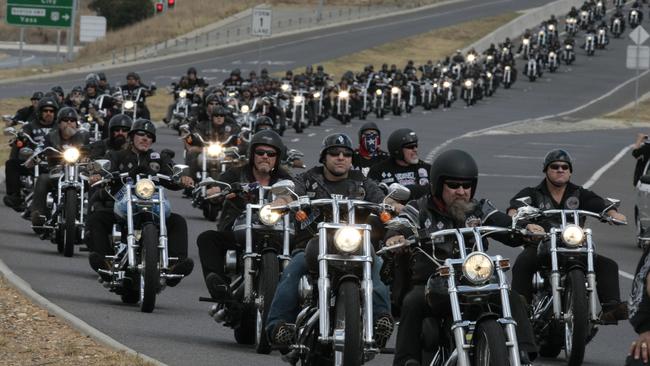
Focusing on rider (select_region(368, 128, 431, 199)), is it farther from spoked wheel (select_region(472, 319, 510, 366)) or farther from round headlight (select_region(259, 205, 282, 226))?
spoked wheel (select_region(472, 319, 510, 366))

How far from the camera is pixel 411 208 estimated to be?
1034 centimetres

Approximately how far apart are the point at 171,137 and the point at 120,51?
49.5m

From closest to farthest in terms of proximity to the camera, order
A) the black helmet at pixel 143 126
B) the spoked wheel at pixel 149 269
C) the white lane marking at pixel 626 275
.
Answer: the spoked wheel at pixel 149 269 → the black helmet at pixel 143 126 → the white lane marking at pixel 626 275

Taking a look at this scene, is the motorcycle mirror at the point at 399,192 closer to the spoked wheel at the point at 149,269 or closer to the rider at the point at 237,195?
the rider at the point at 237,195

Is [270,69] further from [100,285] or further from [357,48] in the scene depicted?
[100,285]

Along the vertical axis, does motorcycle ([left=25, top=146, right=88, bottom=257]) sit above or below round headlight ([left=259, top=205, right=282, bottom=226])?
below

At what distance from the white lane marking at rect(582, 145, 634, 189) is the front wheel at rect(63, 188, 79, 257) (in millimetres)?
15505

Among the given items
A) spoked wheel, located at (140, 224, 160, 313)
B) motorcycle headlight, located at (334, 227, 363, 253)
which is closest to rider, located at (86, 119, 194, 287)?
spoked wheel, located at (140, 224, 160, 313)

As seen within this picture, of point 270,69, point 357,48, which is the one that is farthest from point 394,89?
point 357,48

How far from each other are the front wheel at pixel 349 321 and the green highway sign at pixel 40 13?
58.9 m

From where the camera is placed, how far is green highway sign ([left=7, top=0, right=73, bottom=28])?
6831 cm

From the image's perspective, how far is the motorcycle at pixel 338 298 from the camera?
1055 centimetres

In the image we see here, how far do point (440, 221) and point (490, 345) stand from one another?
5.03 feet

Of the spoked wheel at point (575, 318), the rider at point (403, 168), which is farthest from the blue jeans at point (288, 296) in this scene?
the rider at point (403, 168)
